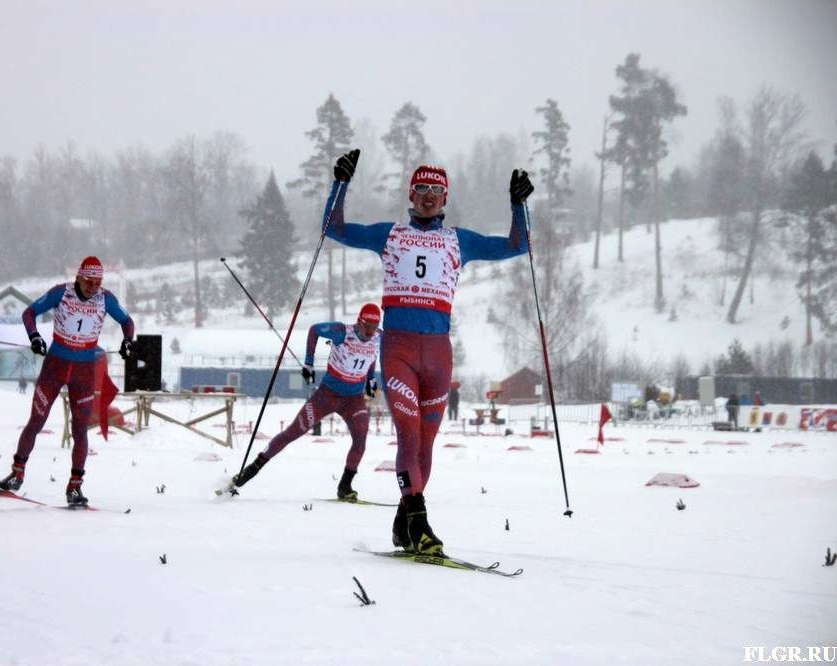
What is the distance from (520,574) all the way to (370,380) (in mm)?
5541

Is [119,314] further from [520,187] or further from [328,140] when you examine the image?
[328,140]

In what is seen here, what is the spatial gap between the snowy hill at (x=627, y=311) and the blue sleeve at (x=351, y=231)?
5041 centimetres

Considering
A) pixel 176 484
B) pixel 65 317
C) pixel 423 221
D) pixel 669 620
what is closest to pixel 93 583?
pixel 669 620

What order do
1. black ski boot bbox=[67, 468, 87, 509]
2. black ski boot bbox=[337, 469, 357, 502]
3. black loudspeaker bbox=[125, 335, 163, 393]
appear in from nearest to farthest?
black ski boot bbox=[67, 468, 87, 509]
black ski boot bbox=[337, 469, 357, 502]
black loudspeaker bbox=[125, 335, 163, 393]

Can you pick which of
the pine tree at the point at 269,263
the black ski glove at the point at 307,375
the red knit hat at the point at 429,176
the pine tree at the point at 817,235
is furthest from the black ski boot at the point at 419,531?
the pine tree at the point at 269,263

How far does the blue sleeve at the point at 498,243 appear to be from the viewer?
621cm

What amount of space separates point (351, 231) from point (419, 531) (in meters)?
2.03

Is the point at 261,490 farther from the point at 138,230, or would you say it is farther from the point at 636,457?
the point at 138,230

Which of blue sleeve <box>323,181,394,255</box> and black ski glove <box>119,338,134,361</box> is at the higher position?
blue sleeve <box>323,181,394,255</box>

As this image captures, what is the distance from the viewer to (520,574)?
4.89 metres

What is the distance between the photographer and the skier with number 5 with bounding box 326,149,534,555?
5.84 meters

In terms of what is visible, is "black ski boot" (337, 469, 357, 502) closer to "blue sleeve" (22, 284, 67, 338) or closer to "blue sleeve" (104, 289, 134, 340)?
"blue sleeve" (104, 289, 134, 340)

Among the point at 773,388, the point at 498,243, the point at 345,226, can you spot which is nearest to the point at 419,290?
the point at 498,243

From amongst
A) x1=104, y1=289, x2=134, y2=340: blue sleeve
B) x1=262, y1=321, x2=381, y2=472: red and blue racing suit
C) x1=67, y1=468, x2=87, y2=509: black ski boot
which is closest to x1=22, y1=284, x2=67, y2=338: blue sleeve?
x1=104, y1=289, x2=134, y2=340: blue sleeve
